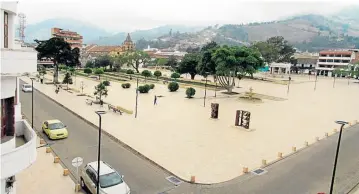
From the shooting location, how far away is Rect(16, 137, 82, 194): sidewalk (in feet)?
38.0

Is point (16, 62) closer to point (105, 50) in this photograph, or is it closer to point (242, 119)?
point (242, 119)

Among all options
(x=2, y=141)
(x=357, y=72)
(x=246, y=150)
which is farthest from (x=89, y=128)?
(x=357, y=72)

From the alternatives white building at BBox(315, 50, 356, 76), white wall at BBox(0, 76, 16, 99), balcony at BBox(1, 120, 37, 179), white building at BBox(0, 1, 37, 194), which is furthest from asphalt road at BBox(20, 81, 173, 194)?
white building at BBox(315, 50, 356, 76)

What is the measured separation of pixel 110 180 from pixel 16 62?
6.46 m

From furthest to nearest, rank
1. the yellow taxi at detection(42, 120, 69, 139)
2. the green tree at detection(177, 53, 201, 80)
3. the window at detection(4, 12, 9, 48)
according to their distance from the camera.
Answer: the green tree at detection(177, 53, 201, 80) → the yellow taxi at detection(42, 120, 69, 139) → the window at detection(4, 12, 9, 48)

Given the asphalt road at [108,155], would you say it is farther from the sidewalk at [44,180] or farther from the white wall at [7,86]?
the white wall at [7,86]

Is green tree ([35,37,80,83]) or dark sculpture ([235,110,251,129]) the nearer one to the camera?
dark sculpture ([235,110,251,129])


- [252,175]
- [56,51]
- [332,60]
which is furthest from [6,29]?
[332,60]

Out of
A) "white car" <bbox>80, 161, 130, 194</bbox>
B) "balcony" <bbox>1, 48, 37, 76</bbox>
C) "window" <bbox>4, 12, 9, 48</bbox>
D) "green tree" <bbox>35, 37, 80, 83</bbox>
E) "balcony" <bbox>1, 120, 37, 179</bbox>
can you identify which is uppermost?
"green tree" <bbox>35, 37, 80, 83</bbox>

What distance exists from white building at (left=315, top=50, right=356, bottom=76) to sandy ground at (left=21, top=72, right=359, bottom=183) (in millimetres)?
72427

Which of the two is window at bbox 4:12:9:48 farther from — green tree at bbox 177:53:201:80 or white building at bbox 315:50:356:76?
white building at bbox 315:50:356:76

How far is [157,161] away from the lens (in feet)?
49.5

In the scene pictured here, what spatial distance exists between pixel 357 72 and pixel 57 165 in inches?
3266

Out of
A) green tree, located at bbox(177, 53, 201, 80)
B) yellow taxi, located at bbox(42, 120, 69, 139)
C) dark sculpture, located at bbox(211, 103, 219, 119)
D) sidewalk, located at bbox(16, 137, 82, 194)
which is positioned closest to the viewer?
sidewalk, located at bbox(16, 137, 82, 194)
